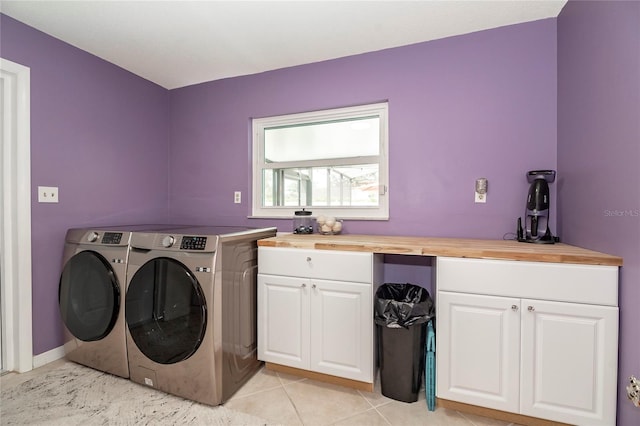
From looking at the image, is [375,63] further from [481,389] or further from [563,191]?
[481,389]

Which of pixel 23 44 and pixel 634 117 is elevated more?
pixel 23 44

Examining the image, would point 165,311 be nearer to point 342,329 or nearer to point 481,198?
point 342,329

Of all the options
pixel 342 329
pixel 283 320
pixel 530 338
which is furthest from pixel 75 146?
pixel 530 338

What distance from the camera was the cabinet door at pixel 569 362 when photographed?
4.03 feet

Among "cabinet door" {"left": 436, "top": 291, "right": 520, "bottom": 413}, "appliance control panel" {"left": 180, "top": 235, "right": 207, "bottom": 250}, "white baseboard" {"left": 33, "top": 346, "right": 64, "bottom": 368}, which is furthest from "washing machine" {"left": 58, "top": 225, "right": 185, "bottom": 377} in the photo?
"cabinet door" {"left": 436, "top": 291, "right": 520, "bottom": 413}

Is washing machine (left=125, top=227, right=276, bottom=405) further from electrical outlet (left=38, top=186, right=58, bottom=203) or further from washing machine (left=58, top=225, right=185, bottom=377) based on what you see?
electrical outlet (left=38, top=186, right=58, bottom=203)

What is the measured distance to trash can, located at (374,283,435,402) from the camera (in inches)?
62.1

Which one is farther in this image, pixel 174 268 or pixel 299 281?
pixel 299 281

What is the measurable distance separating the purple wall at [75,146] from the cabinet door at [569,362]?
117 inches

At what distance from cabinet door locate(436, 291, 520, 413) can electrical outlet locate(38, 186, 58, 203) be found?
8.64 ft

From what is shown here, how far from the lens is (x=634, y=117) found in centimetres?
110

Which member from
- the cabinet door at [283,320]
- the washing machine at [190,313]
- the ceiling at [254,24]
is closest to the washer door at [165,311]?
the washing machine at [190,313]

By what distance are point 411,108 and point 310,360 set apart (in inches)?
74.2

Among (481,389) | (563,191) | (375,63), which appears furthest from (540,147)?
(481,389)
